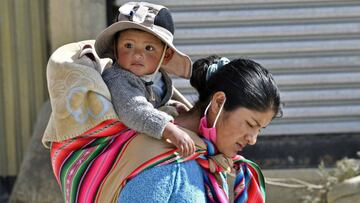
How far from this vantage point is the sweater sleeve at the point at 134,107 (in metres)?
2.50

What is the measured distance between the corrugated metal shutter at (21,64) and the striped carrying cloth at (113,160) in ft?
11.6

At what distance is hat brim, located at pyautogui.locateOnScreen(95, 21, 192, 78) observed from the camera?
2.63 meters

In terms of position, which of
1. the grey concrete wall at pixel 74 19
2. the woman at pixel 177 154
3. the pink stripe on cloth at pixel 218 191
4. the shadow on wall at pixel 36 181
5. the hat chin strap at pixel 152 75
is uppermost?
the hat chin strap at pixel 152 75

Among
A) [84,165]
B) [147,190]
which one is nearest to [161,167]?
[147,190]

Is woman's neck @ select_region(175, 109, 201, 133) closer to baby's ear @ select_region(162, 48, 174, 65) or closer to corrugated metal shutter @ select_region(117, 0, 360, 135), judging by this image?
baby's ear @ select_region(162, 48, 174, 65)

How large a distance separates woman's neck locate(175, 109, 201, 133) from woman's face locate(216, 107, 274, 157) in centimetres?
11

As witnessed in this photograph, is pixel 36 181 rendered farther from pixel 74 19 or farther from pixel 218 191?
pixel 218 191

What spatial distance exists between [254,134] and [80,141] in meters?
0.51

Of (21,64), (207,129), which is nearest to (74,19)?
(21,64)

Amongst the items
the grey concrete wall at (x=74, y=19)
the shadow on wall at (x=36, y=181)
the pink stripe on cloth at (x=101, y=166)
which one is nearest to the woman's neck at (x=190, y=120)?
the pink stripe on cloth at (x=101, y=166)

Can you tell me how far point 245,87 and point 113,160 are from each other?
44 cm

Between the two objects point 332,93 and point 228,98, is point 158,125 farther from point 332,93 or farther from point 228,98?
point 332,93

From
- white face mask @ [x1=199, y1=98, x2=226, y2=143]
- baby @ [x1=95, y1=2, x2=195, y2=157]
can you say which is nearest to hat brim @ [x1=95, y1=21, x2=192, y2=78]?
baby @ [x1=95, y1=2, x2=195, y2=157]

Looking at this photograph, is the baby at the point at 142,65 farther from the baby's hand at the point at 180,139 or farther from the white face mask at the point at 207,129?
the white face mask at the point at 207,129
